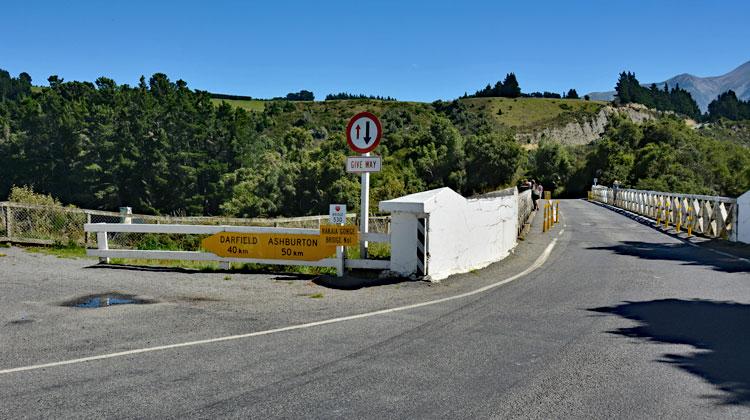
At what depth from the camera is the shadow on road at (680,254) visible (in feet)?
43.3

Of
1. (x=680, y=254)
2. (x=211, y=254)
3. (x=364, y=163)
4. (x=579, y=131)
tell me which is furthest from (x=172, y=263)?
(x=579, y=131)

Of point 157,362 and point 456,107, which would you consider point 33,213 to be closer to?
point 157,362

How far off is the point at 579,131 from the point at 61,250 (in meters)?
150

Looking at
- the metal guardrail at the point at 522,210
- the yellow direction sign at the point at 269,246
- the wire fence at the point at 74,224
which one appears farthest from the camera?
the metal guardrail at the point at 522,210

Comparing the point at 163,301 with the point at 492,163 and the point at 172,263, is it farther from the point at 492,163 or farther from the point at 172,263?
the point at 492,163

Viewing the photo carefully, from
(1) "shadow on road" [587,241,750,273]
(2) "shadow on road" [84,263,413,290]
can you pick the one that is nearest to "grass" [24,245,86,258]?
(2) "shadow on road" [84,263,413,290]

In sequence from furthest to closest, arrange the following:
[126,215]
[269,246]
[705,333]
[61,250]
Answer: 1. [61,250]
2. [126,215]
3. [269,246]
4. [705,333]

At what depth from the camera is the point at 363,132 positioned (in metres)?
11.1

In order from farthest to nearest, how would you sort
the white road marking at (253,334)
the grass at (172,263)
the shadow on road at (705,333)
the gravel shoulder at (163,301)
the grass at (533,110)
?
the grass at (533,110) < the grass at (172,263) < the gravel shoulder at (163,301) < the white road marking at (253,334) < the shadow on road at (705,333)

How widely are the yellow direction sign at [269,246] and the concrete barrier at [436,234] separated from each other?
140cm

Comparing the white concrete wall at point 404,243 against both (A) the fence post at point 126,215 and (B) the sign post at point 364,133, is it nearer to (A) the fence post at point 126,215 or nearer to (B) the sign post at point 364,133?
(B) the sign post at point 364,133

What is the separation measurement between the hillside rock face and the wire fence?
4622 inches

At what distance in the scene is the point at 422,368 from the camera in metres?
5.82

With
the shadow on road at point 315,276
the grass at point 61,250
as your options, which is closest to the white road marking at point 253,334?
the shadow on road at point 315,276
